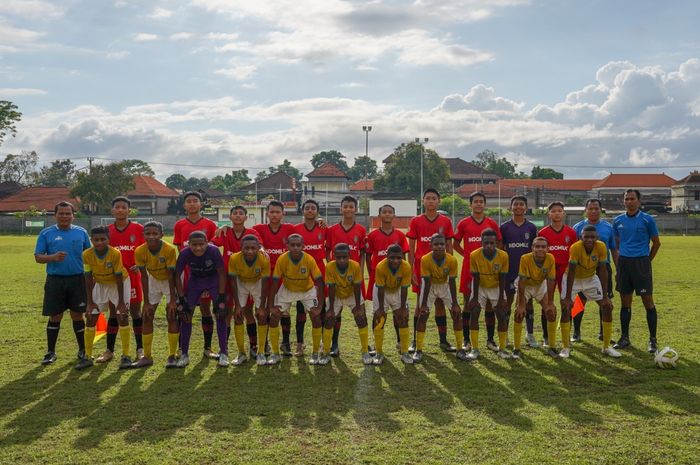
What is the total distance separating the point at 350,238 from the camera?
769cm

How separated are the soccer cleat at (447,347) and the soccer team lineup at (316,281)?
2cm

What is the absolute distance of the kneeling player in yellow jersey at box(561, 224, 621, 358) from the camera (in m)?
7.27

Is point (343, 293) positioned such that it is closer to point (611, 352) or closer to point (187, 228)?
point (187, 228)

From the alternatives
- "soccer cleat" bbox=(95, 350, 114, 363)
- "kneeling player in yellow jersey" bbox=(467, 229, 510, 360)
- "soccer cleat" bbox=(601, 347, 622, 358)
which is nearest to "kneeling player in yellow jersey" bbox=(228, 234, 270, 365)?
"soccer cleat" bbox=(95, 350, 114, 363)

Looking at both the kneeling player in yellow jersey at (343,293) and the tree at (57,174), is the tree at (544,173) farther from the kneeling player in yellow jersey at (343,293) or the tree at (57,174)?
the kneeling player in yellow jersey at (343,293)

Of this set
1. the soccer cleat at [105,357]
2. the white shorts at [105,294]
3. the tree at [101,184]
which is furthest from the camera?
the tree at [101,184]

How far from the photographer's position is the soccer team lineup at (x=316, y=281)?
6.97 metres

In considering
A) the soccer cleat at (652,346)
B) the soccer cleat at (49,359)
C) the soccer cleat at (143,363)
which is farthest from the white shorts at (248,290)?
the soccer cleat at (652,346)

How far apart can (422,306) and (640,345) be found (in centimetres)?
291

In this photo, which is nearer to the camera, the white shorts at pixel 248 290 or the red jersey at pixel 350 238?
the white shorts at pixel 248 290

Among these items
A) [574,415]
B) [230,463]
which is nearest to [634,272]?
[574,415]

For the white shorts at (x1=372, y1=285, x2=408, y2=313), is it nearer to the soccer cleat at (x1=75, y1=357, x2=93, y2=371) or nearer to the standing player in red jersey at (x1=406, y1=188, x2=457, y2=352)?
the standing player in red jersey at (x1=406, y1=188, x2=457, y2=352)

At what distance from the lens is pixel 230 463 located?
167 inches

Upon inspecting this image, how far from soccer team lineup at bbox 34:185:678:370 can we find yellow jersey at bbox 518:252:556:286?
1cm
